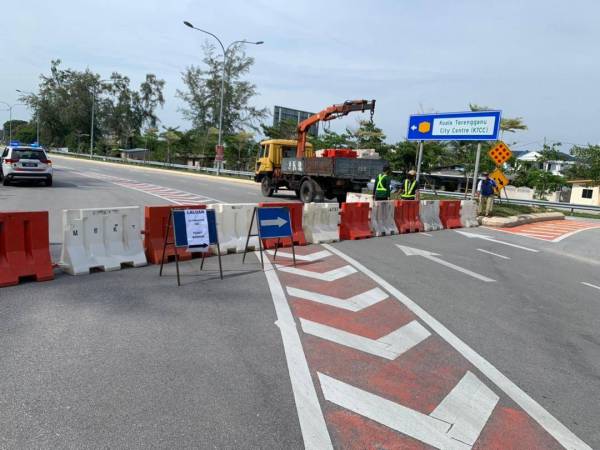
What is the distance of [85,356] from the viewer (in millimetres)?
4254

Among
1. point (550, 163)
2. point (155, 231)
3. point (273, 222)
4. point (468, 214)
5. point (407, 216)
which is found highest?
point (550, 163)

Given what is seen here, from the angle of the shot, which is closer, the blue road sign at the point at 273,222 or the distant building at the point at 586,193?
the blue road sign at the point at 273,222

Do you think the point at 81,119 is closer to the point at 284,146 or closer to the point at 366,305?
the point at 284,146

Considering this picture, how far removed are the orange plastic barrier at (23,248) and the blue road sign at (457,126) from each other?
17115 millimetres

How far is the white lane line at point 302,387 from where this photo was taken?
3189 millimetres

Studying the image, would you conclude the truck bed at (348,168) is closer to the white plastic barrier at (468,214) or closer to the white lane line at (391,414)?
the white plastic barrier at (468,214)

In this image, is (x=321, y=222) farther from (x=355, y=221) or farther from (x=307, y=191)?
(x=307, y=191)

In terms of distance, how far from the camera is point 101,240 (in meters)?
7.41

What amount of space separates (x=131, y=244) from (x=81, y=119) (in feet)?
301

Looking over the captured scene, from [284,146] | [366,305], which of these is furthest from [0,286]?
[284,146]

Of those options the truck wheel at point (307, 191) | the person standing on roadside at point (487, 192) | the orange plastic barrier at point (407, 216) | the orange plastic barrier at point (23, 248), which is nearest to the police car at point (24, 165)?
the truck wheel at point (307, 191)

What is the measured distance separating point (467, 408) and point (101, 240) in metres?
5.78

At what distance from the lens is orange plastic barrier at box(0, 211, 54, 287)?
6.32 meters

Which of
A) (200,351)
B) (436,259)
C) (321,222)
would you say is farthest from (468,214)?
(200,351)
